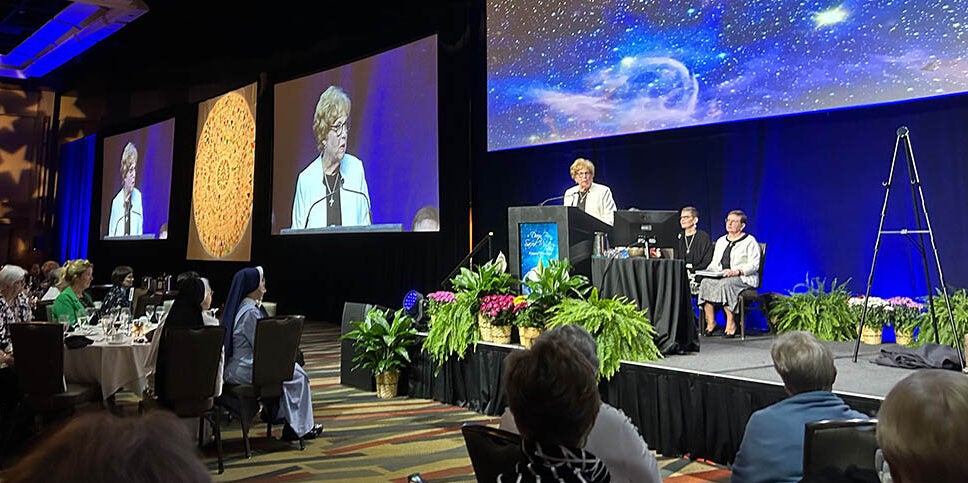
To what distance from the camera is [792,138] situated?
6.88m

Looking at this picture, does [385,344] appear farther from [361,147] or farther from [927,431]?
[927,431]

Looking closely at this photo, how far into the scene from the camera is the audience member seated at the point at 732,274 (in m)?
6.39

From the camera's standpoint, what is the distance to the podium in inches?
216

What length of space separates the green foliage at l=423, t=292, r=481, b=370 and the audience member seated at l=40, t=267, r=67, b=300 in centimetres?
284

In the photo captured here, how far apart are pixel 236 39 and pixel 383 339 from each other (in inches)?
354

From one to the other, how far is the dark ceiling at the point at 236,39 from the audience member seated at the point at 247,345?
5649 mm

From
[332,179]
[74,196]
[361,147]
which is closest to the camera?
[361,147]

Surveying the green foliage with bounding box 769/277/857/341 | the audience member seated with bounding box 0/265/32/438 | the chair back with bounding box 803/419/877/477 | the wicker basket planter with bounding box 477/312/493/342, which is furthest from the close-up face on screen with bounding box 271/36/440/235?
the chair back with bounding box 803/419/877/477

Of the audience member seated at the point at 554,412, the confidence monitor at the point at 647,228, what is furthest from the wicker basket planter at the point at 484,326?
the audience member seated at the point at 554,412

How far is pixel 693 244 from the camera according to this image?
706 cm

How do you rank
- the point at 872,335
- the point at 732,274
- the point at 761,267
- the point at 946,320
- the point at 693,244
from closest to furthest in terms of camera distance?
the point at 946,320
the point at 872,335
the point at 732,274
the point at 761,267
the point at 693,244

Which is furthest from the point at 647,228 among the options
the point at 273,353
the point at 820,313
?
the point at 273,353

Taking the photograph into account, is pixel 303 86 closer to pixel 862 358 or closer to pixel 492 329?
pixel 492 329

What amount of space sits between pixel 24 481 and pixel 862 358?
5212 millimetres
